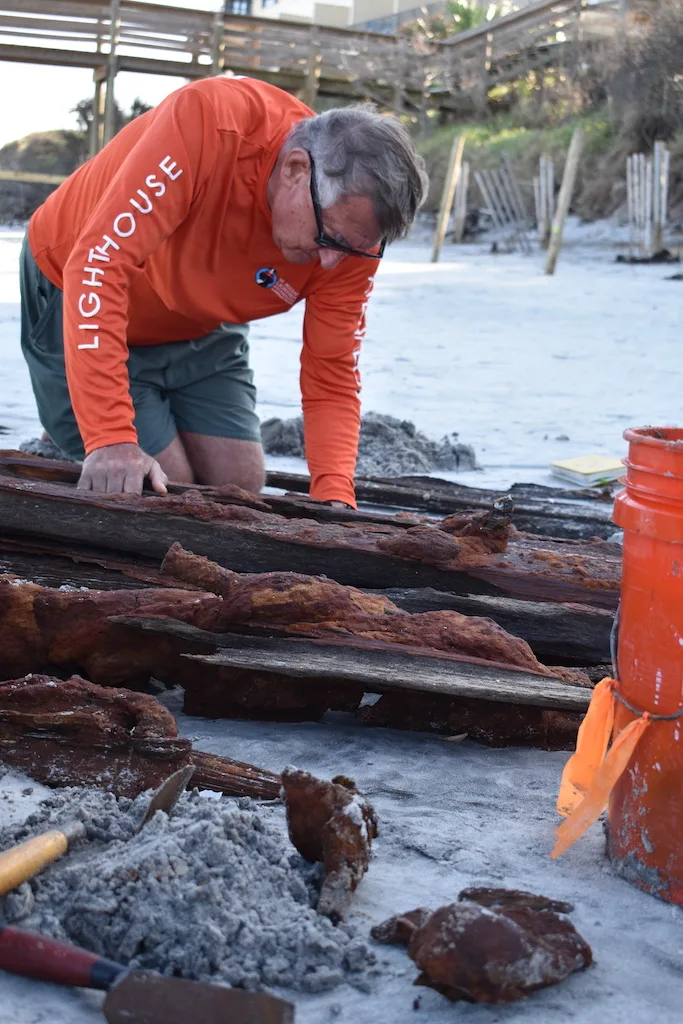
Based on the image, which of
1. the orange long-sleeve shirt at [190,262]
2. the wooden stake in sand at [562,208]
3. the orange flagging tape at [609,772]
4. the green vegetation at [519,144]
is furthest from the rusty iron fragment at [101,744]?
the green vegetation at [519,144]

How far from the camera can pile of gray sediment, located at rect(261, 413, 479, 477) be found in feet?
20.0

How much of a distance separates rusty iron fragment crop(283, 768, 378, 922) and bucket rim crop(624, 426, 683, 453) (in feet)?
2.83

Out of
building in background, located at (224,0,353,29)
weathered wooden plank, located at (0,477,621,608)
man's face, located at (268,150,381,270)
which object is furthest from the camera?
building in background, located at (224,0,353,29)

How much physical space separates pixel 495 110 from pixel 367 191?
1211 inches

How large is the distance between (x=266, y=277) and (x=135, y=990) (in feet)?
11.1

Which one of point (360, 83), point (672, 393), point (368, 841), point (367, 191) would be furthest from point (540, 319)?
point (360, 83)

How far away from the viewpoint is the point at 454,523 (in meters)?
3.36

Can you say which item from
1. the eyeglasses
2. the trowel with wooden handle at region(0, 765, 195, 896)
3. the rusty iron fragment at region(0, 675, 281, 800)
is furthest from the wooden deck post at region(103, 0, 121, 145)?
the trowel with wooden handle at region(0, 765, 195, 896)

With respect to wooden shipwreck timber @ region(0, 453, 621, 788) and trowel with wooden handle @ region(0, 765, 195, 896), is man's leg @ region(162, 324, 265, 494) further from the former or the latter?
trowel with wooden handle @ region(0, 765, 195, 896)

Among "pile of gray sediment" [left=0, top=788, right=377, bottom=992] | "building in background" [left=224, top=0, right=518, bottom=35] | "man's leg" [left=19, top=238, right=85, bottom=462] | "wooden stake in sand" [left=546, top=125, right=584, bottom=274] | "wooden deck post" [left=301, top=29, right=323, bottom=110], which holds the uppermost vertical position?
"building in background" [left=224, top=0, right=518, bottom=35]

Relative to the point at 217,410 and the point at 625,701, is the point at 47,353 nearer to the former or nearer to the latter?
the point at 217,410

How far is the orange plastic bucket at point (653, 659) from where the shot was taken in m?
1.96

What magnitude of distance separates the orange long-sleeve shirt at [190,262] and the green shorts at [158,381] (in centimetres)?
13

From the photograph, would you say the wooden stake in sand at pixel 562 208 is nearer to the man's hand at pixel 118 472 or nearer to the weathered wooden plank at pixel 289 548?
the man's hand at pixel 118 472
